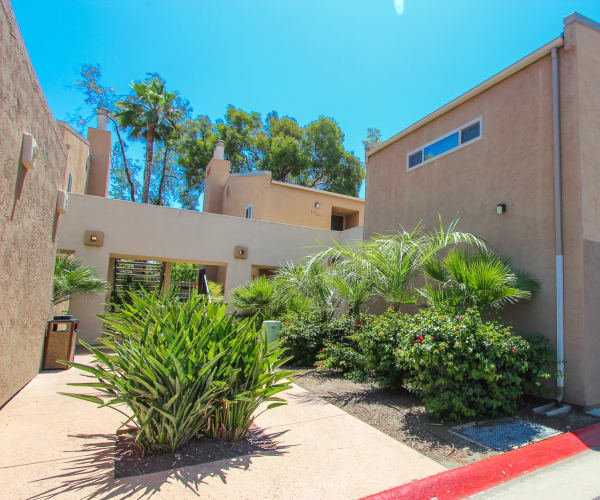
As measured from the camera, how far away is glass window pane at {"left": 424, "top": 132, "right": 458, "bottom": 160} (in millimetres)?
7953

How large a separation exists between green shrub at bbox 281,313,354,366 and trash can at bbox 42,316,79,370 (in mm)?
4100

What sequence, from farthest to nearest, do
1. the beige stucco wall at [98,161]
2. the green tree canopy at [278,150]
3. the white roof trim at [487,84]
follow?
the green tree canopy at [278,150], the beige stucco wall at [98,161], the white roof trim at [487,84]

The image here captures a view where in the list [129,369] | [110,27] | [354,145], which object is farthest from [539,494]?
[354,145]

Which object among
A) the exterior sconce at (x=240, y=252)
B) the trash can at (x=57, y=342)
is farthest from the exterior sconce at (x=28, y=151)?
the exterior sconce at (x=240, y=252)

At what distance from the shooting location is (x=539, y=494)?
9.92 feet

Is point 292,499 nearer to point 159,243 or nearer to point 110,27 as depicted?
point 159,243

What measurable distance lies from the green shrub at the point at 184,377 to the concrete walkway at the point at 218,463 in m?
0.39

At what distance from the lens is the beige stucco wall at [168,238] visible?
33.8ft

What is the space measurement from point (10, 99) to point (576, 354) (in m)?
7.94

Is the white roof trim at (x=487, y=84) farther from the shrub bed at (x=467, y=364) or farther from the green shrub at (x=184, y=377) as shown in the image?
the green shrub at (x=184, y=377)

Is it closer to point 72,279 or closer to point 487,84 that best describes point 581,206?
point 487,84

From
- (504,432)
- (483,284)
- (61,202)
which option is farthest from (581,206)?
(61,202)

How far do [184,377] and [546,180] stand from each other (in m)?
6.15

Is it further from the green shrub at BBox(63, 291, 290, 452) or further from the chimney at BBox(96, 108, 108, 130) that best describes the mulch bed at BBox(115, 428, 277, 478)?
the chimney at BBox(96, 108, 108, 130)
